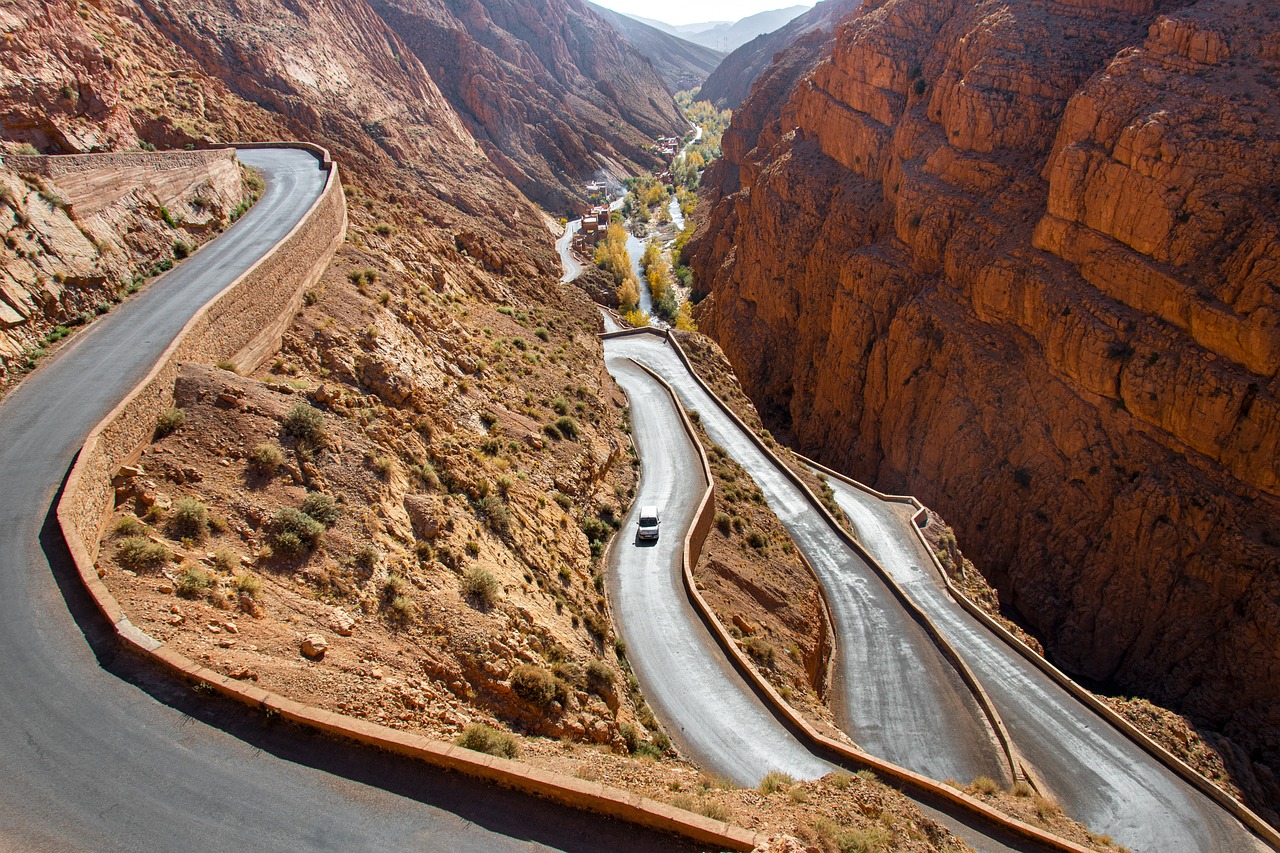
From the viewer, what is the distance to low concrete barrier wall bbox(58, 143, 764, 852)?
938 cm

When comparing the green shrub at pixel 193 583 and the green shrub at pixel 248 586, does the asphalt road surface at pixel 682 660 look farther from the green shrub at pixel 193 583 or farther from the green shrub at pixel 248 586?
the green shrub at pixel 193 583

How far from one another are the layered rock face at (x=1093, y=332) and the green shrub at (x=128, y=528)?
103 feet

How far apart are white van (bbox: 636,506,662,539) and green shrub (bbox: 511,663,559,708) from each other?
11.0 metres

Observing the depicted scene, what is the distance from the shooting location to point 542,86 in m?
116

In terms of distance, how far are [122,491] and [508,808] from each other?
831 cm

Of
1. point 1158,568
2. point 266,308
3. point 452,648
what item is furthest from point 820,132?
point 452,648

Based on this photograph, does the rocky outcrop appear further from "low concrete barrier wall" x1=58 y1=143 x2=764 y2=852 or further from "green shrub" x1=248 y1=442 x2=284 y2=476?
"green shrub" x1=248 y1=442 x2=284 y2=476

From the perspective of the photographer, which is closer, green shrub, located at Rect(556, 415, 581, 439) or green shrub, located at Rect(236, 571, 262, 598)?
green shrub, located at Rect(236, 571, 262, 598)

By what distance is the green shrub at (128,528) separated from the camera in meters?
11.6

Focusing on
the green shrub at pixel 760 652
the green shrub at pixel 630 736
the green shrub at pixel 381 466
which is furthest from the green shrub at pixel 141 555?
the green shrub at pixel 760 652

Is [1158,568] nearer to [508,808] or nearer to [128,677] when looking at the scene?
[508,808]

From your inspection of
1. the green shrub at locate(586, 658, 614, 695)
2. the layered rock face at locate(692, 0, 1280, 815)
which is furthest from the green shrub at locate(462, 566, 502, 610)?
the layered rock face at locate(692, 0, 1280, 815)

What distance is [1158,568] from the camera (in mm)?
30172

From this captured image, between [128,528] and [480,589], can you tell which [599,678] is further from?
[128,528]
